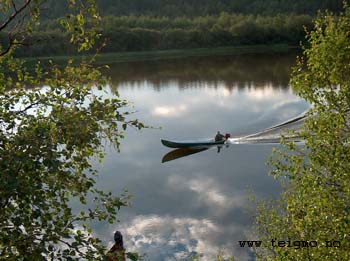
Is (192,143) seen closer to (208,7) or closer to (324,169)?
(324,169)

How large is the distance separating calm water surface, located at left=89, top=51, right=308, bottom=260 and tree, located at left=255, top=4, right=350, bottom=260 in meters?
7.50

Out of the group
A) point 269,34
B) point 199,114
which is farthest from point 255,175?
point 269,34

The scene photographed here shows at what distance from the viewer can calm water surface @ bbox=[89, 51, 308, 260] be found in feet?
61.6

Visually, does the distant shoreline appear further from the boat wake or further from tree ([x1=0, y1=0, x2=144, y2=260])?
tree ([x1=0, y1=0, x2=144, y2=260])

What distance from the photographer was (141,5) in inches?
6319

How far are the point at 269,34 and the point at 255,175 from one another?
8381cm

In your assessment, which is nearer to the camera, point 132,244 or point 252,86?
point 132,244

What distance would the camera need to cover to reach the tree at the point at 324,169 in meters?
8.58

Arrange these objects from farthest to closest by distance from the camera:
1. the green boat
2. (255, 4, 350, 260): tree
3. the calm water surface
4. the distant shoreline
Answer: the distant shoreline
the green boat
the calm water surface
(255, 4, 350, 260): tree

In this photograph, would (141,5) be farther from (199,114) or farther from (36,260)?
(36,260)

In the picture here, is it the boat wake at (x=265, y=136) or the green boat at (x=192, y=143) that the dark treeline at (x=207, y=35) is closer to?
the boat wake at (x=265, y=136)

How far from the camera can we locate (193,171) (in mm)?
26844

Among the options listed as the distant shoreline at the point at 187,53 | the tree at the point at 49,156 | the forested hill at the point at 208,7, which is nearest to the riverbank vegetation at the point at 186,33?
the distant shoreline at the point at 187,53

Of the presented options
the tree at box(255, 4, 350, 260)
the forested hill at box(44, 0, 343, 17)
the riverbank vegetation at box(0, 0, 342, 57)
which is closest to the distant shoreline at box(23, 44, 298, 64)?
the riverbank vegetation at box(0, 0, 342, 57)
